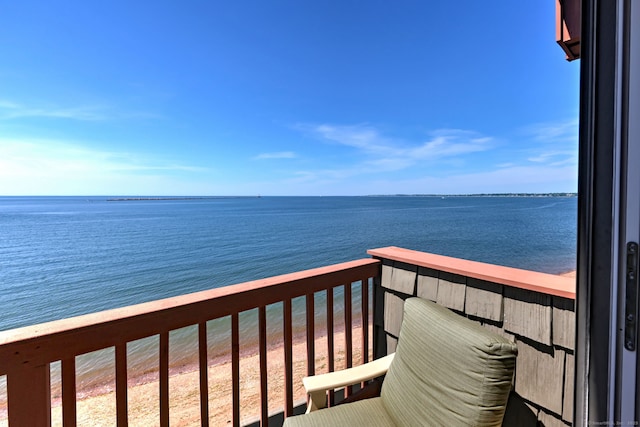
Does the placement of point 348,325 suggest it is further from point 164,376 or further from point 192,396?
point 192,396

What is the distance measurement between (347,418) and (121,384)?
0.94 m

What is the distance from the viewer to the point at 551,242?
18.2m

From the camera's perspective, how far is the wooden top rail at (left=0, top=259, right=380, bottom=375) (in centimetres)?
91

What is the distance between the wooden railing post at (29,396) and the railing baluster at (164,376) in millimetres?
342

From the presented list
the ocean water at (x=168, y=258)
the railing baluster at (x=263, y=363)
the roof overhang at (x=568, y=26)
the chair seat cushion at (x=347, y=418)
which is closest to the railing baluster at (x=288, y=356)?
the railing baluster at (x=263, y=363)

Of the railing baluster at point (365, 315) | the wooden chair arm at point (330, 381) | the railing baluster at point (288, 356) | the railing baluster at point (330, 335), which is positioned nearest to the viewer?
the wooden chair arm at point (330, 381)

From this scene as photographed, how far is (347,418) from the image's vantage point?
1281 millimetres

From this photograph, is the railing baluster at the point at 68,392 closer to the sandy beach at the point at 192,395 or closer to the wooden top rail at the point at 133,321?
the wooden top rail at the point at 133,321

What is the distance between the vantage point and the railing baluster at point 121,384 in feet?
3.55

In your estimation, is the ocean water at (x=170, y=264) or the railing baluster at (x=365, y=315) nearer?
the railing baluster at (x=365, y=315)

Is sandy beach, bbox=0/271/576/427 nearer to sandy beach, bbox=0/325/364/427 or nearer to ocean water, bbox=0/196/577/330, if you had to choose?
sandy beach, bbox=0/325/364/427

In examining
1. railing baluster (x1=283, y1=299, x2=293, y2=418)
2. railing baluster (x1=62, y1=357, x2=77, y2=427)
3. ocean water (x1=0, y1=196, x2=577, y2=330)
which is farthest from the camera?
ocean water (x1=0, y1=196, x2=577, y2=330)

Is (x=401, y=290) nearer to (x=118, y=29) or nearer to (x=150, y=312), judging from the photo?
(x=150, y=312)

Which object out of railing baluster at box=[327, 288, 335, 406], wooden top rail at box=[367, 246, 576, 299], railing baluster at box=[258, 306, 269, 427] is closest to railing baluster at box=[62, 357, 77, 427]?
railing baluster at box=[258, 306, 269, 427]
